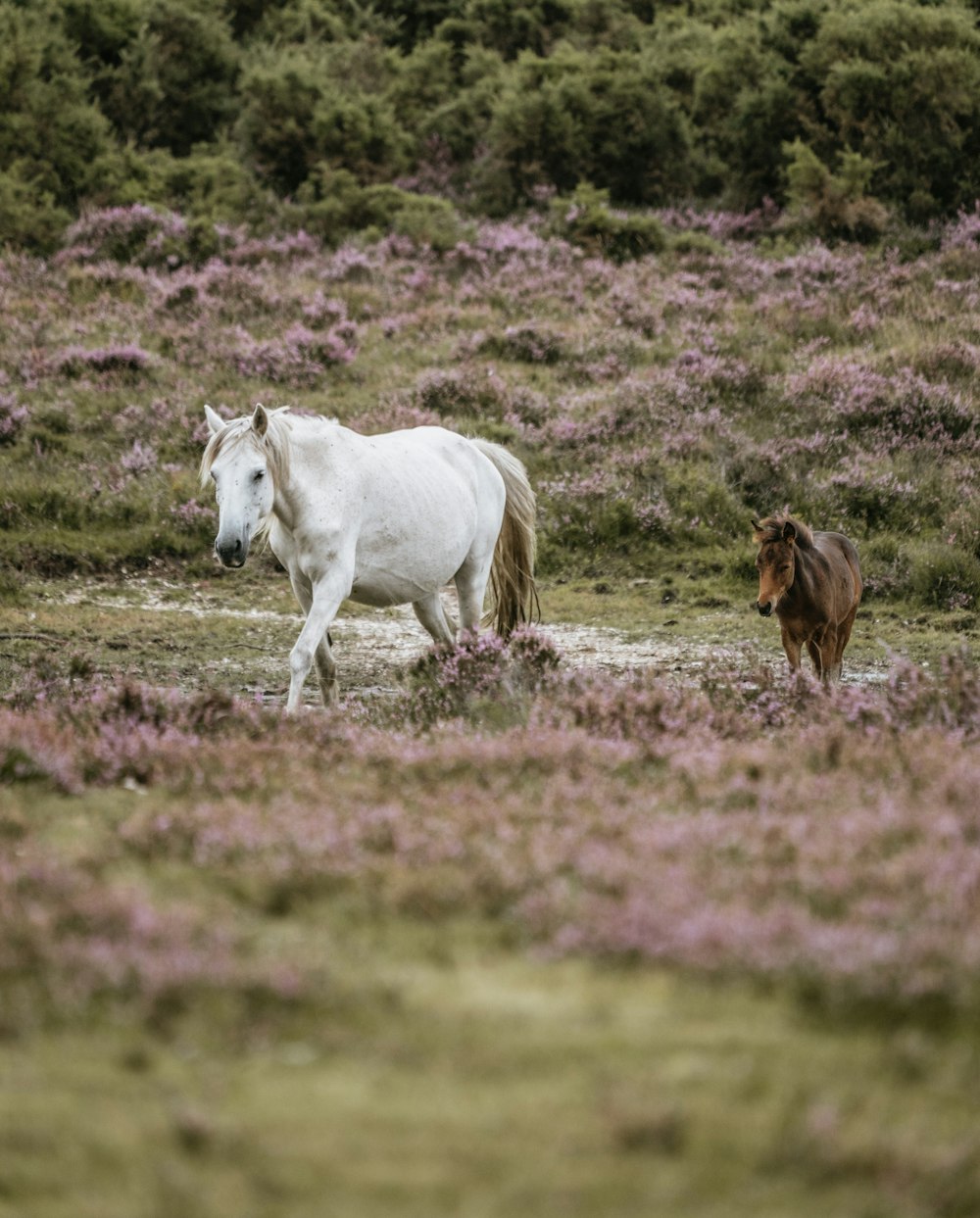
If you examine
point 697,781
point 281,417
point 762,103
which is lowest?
point 697,781

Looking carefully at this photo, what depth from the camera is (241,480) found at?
8117mm

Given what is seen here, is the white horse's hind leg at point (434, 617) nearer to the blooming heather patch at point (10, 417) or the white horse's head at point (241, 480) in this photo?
the white horse's head at point (241, 480)

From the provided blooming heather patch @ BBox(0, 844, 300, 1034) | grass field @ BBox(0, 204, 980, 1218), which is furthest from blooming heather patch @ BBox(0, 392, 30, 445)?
blooming heather patch @ BBox(0, 844, 300, 1034)

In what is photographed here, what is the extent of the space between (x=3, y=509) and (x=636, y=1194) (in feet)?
43.2

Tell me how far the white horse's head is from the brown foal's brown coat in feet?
10.7

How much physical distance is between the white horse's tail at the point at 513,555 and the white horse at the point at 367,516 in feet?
0.03

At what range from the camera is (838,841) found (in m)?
4.47

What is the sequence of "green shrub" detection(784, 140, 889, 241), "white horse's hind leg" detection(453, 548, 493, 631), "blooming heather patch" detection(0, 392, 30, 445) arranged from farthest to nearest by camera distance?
"green shrub" detection(784, 140, 889, 241) < "blooming heather patch" detection(0, 392, 30, 445) < "white horse's hind leg" detection(453, 548, 493, 631)

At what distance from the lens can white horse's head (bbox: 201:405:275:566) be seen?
8.04 metres

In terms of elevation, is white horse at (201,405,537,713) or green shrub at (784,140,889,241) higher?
green shrub at (784,140,889,241)

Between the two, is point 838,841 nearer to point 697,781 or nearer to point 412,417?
point 697,781

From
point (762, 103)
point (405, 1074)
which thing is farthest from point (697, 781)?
point (762, 103)

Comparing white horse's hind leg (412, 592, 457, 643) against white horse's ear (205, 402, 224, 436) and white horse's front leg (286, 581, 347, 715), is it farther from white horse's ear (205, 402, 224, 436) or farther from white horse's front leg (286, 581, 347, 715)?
white horse's ear (205, 402, 224, 436)

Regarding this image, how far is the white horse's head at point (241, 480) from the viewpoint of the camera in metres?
8.04
